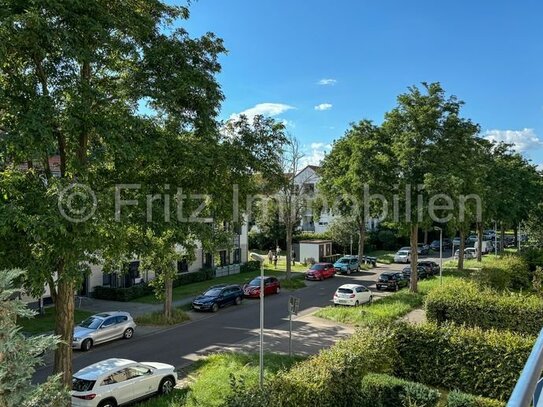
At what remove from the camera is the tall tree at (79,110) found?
33.7 feet

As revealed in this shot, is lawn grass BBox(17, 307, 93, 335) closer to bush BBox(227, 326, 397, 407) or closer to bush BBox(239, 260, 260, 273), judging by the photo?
bush BBox(227, 326, 397, 407)

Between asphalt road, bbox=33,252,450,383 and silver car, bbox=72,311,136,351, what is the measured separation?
12.4 inches

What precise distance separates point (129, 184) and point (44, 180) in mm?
2226

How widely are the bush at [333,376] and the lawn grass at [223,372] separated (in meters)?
1.45

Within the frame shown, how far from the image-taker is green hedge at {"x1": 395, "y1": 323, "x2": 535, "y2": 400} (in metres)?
14.3

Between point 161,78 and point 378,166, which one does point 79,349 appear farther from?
point 378,166

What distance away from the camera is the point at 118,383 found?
557 inches

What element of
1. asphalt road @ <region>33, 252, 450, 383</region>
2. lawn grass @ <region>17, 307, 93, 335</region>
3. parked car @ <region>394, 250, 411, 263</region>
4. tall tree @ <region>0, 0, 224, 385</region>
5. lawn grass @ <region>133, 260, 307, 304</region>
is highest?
tall tree @ <region>0, 0, 224, 385</region>

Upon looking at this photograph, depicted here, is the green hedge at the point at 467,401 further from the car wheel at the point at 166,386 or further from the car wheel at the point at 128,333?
the car wheel at the point at 128,333

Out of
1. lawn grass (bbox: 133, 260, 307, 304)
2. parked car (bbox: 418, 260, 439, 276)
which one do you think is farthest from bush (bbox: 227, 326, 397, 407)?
parked car (bbox: 418, 260, 439, 276)

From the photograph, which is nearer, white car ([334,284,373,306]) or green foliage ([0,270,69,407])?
green foliage ([0,270,69,407])

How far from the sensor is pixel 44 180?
12281 mm

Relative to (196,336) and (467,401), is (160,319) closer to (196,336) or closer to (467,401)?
(196,336)

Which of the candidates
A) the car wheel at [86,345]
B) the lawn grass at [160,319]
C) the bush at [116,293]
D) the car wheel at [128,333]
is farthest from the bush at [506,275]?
the bush at [116,293]
